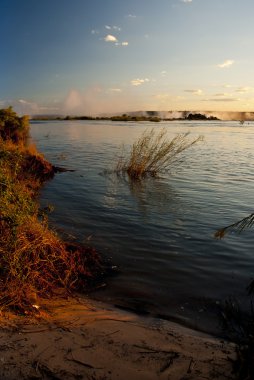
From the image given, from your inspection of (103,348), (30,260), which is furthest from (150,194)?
(103,348)

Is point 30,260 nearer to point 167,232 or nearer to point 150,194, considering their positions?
point 167,232

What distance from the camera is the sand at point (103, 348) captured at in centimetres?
448

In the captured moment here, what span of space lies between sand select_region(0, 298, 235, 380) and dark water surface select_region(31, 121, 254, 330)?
2.66 feet

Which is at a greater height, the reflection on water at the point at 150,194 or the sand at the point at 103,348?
the reflection on water at the point at 150,194

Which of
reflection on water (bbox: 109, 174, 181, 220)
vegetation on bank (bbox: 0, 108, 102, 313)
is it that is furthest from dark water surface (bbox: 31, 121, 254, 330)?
vegetation on bank (bbox: 0, 108, 102, 313)

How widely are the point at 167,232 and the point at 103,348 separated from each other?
20.8 ft

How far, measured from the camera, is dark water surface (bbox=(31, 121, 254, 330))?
7.24 m

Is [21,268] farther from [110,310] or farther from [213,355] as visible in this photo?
[213,355]

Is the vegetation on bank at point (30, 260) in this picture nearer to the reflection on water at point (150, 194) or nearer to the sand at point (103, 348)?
the sand at point (103, 348)

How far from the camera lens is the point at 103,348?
504cm

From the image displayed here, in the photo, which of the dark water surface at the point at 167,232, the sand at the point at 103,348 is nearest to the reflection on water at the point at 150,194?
the dark water surface at the point at 167,232

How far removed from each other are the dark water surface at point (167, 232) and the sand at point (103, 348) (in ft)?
2.66

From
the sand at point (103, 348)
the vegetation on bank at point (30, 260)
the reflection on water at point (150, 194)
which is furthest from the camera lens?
the reflection on water at point (150, 194)

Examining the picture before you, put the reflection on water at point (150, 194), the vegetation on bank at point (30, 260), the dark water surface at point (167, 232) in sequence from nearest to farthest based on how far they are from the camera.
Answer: the vegetation on bank at point (30, 260) < the dark water surface at point (167, 232) < the reflection on water at point (150, 194)
